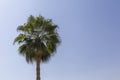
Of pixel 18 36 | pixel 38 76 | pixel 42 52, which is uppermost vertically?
pixel 18 36

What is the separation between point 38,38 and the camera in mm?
31438

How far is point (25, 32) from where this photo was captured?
106 ft

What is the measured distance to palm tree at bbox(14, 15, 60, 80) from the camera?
30844 mm

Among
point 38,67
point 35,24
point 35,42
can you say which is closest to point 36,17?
point 35,24

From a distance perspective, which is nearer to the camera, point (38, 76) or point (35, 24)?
point (38, 76)

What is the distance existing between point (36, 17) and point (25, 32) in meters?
1.83

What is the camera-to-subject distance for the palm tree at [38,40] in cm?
3084

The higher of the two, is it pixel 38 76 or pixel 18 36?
pixel 18 36

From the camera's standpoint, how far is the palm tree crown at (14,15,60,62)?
101 feet

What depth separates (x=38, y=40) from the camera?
103ft

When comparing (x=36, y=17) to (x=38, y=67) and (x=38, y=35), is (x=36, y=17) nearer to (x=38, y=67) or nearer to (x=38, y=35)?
(x=38, y=35)

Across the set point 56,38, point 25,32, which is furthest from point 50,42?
point 25,32

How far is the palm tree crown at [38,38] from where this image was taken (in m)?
30.9

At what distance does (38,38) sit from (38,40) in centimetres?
23
